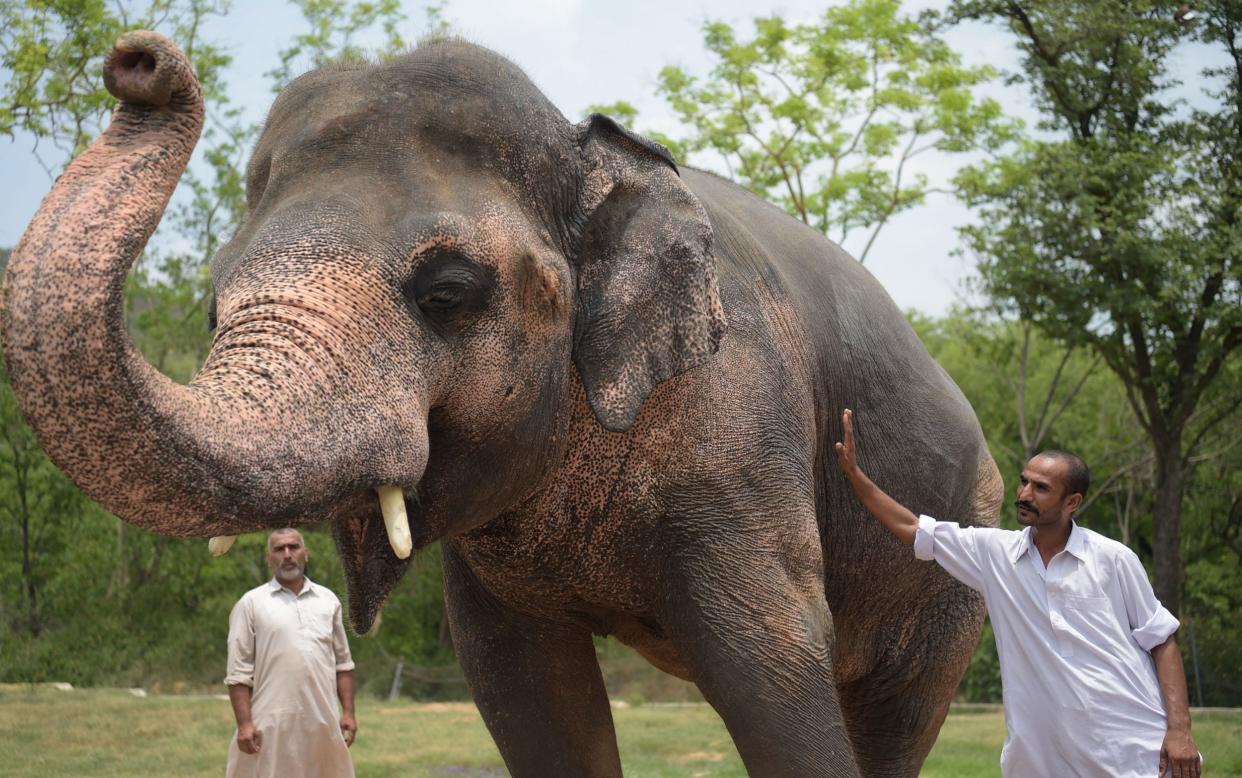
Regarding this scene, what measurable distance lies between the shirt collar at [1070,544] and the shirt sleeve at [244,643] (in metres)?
3.73

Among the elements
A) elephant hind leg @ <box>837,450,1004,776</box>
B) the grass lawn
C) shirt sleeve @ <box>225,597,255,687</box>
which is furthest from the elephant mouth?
the grass lawn

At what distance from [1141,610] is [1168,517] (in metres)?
15.9

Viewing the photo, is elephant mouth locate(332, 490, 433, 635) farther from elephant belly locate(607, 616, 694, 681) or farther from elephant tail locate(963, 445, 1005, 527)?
elephant tail locate(963, 445, 1005, 527)

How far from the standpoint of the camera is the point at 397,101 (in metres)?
3.51

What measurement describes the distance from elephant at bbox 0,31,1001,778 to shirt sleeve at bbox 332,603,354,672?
7.95 feet

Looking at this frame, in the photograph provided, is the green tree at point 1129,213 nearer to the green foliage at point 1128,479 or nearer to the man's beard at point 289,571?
the green foliage at point 1128,479

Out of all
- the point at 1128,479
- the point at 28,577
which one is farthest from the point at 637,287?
the point at 1128,479

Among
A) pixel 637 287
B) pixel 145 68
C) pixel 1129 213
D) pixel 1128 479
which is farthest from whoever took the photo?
pixel 1128 479

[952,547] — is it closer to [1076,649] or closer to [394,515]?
[1076,649]

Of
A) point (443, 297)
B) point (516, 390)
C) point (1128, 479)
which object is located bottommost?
point (516, 390)

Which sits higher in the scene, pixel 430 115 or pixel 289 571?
pixel 430 115

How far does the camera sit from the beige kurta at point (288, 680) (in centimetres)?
653

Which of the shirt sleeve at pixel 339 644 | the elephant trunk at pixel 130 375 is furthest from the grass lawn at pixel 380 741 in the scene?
the elephant trunk at pixel 130 375

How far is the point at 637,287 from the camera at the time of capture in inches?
146
